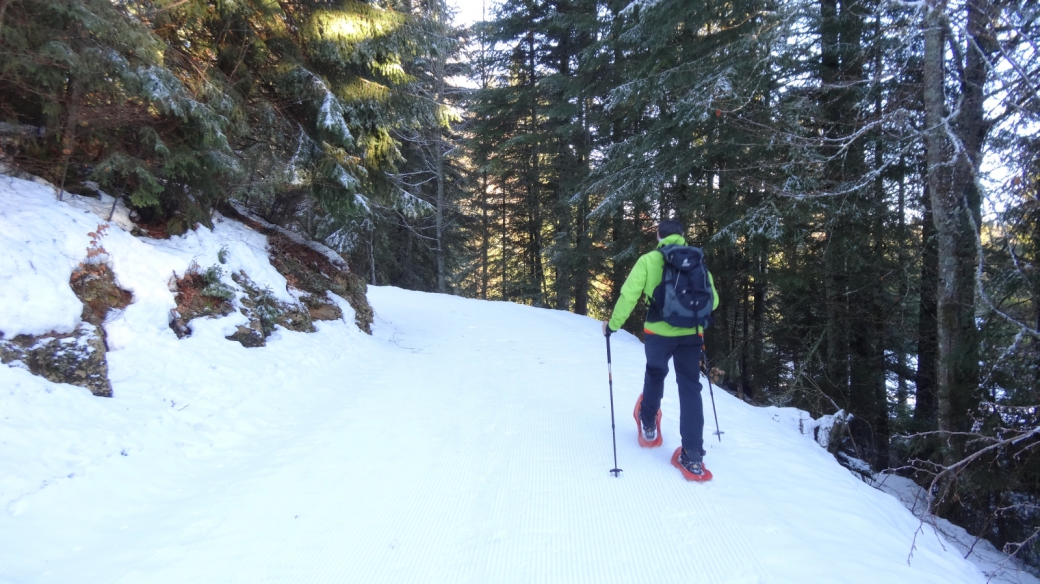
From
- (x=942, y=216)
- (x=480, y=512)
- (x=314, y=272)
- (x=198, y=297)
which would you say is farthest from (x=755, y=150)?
(x=198, y=297)

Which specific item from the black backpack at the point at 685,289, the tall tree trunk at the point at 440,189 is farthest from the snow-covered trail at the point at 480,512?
the tall tree trunk at the point at 440,189

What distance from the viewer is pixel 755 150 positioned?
927 centimetres

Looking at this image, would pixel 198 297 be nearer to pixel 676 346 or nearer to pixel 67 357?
pixel 67 357

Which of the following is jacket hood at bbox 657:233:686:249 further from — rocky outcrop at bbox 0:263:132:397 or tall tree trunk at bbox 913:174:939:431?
tall tree trunk at bbox 913:174:939:431

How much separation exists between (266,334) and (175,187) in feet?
7.22

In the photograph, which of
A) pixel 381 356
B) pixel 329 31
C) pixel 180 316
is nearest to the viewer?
pixel 180 316

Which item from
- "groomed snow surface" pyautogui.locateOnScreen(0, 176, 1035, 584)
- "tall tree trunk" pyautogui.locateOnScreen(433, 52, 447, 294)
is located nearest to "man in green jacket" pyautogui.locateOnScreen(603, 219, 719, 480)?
"groomed snow surface" pyautogui.locateOnScreen(0, 176, 1035, 584)

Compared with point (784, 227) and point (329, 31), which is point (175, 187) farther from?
point (784, 227)

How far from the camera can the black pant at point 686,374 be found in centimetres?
378

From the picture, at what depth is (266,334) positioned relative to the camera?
6430 mm

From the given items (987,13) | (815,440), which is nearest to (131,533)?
(815,440)

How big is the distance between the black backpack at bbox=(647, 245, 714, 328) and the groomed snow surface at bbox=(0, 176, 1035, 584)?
4.09ft

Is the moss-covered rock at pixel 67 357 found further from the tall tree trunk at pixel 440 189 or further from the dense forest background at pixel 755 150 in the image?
the tall tree trunk at pixel 440 189

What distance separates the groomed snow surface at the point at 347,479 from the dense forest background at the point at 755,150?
Answer: 846 mm
